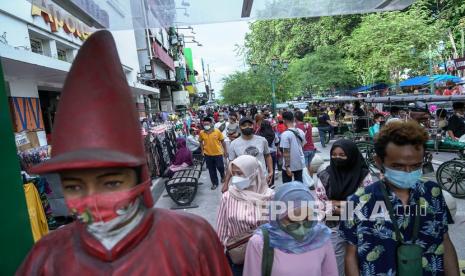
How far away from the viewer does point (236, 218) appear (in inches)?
112

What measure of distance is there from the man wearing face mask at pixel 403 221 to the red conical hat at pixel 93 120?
59.7 inches

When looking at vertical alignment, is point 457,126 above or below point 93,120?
below

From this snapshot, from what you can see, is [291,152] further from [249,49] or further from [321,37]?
[249,49]

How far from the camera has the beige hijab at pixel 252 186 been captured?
3.03 m

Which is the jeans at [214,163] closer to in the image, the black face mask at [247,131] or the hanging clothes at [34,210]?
the black face mask at [247,131]

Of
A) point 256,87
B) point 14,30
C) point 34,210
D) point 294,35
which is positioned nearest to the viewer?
point 34,210

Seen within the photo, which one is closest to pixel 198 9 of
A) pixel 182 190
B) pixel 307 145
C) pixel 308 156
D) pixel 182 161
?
pixel 307 145

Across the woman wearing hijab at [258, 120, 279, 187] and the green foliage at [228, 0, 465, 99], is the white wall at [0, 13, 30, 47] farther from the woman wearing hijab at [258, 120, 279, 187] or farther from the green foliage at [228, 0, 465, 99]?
the green foliage at [228, 0, 465, 99]

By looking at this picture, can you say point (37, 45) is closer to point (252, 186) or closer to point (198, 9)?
point (198, 9)

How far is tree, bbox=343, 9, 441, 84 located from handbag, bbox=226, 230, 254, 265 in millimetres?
18554

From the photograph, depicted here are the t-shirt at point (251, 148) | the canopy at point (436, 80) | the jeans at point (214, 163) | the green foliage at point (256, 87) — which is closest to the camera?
the t-shirt at point (251, 148)

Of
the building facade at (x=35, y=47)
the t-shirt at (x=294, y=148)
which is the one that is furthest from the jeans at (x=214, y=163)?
the t-shirt at (x=294, y=148)

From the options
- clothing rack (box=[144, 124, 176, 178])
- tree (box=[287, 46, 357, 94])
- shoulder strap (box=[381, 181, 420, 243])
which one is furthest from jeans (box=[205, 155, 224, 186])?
tree (box=[287, 46, 357, 94])

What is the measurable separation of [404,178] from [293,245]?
29.4 inches
